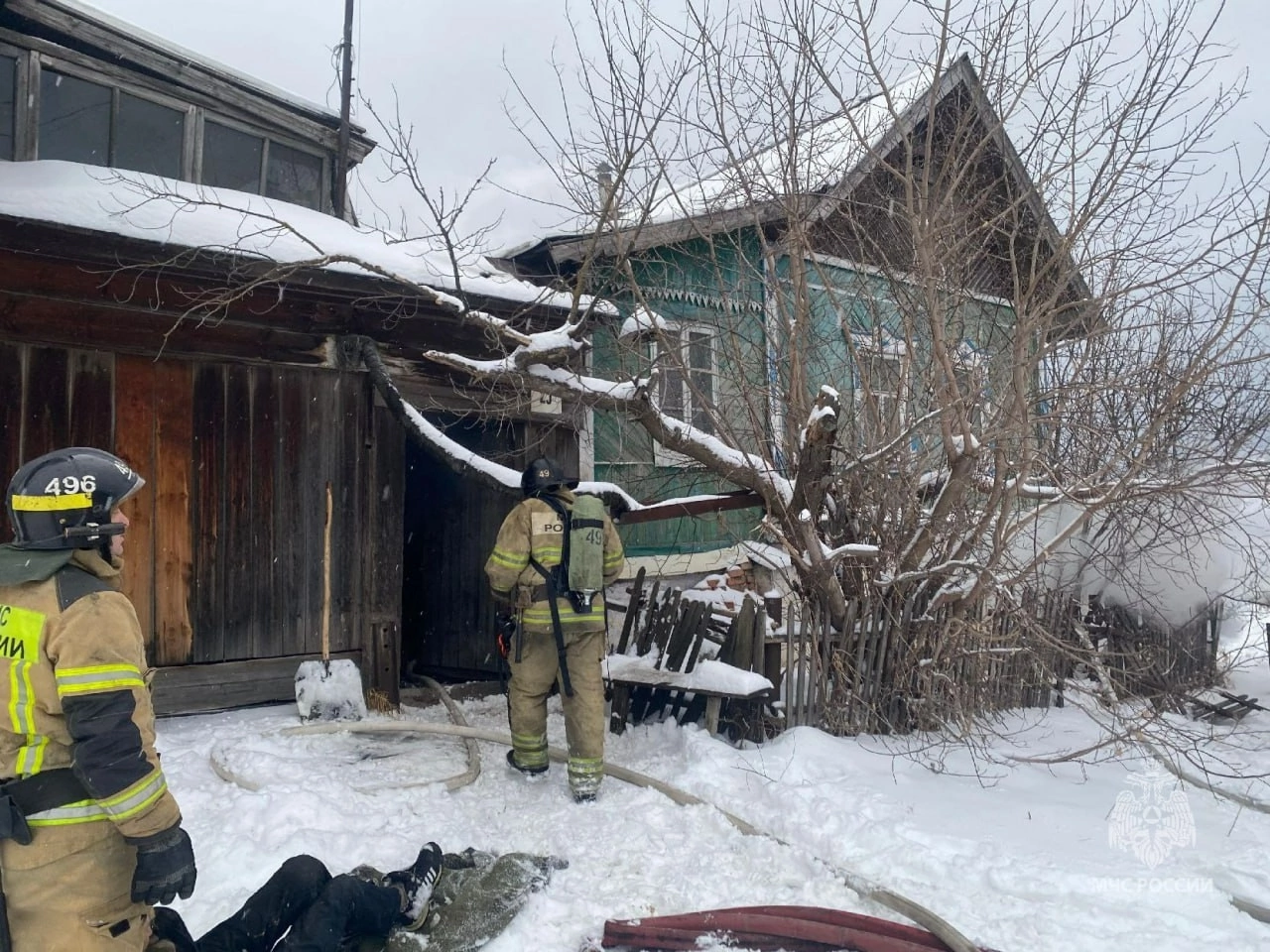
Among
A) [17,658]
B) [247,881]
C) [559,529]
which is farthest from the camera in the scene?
[559,529]

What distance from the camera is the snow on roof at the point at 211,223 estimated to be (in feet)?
17.8

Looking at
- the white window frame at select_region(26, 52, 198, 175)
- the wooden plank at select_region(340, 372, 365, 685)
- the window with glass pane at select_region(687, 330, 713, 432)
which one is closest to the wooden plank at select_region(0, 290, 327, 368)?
the wooden plank at select_region(340, 372, 365, 685)

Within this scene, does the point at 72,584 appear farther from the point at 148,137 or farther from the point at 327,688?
the point at 148,137

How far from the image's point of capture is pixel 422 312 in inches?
280

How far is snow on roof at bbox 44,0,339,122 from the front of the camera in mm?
7367

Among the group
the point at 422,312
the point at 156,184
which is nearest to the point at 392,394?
the point at 422,312

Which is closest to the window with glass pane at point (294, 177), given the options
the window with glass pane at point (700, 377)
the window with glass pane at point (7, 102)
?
the window with glass pane at point (7, 102)

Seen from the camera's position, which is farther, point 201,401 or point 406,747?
point 201,401

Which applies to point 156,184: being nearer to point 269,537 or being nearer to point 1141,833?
point 269,537

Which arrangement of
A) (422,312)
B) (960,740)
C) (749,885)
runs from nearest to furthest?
(749,885), (960,740), (422,312)

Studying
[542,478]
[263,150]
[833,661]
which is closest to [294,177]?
[263,150]

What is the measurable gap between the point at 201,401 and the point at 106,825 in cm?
416

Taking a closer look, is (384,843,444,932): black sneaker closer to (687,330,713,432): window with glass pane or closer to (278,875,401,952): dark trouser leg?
(278,875,401,952): dark trouser leg

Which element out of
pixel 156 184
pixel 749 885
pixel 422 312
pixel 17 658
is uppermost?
pixel 156 184
